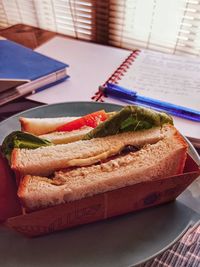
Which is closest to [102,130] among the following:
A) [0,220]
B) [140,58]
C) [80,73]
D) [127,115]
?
[127,115]

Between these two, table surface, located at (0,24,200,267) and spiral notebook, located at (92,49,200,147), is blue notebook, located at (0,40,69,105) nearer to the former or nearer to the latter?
table surface, located at (0,24,200,267)

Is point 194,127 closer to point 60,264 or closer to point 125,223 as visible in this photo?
point 125,223

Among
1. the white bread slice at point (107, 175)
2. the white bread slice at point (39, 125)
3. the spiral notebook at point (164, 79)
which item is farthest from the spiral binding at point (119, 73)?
the white bread slice at point (107, 175)

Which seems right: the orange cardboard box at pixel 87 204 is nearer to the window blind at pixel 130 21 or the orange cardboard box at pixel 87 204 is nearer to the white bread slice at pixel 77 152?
the white bread slice at pixel 77 152

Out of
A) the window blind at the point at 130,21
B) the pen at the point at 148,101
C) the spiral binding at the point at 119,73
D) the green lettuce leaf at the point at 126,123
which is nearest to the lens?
the green lettuce leaf at the point at 126,123

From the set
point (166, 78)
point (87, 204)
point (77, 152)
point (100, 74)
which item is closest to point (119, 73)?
point (100, 74)

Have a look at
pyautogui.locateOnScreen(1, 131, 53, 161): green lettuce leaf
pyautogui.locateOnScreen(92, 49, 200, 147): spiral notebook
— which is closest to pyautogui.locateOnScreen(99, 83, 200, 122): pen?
pyautogui.locateOnScreen(92, 49, 200, 147): spiral notebook
